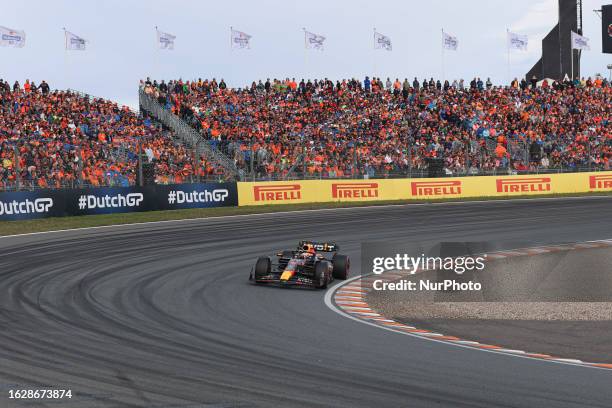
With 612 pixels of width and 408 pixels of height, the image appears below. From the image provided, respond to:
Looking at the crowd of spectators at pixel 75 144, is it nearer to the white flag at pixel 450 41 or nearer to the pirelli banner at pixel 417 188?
the pirelli banner at pixel 417 188

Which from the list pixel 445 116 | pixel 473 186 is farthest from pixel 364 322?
pixel 445 116

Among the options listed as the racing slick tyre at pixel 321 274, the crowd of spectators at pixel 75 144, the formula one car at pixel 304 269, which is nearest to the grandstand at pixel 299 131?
the crowd of spectators at pixel 75 144

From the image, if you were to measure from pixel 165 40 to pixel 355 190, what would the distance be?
1903 centimetres

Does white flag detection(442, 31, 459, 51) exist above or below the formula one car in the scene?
above

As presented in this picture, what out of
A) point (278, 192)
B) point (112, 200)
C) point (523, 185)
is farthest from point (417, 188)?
point (112, 200)

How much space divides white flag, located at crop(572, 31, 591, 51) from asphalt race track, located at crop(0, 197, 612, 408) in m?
39.1

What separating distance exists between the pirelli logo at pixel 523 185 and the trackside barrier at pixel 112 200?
11.1 meters

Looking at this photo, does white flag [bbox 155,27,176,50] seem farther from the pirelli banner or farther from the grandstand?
the pirelli banner

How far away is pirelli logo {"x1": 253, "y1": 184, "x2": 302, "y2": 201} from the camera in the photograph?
30.3 m

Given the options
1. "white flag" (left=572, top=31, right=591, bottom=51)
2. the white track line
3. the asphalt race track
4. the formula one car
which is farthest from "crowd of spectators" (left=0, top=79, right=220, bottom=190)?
"white flag" (left=572, top=31, right=591, bottom=51)

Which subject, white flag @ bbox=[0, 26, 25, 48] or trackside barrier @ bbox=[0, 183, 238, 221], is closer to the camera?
trackside barrier @ bbox=[0, 183, 238, 221]

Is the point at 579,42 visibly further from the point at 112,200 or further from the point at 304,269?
the point at 304,269

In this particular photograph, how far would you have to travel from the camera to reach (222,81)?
40250 mm

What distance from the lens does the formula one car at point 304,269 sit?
13.6 m
